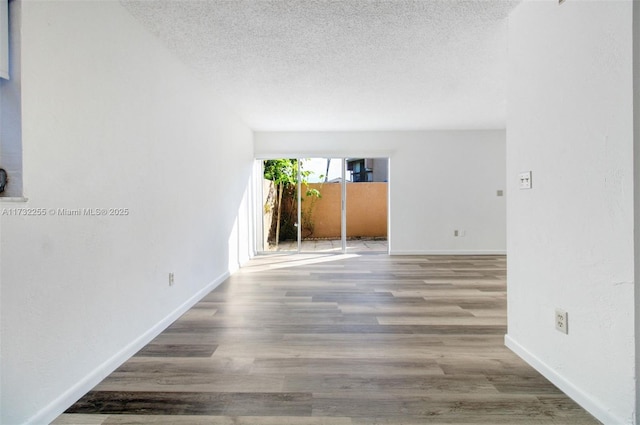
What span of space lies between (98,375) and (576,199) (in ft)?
8.92

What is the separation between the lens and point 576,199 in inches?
64.8

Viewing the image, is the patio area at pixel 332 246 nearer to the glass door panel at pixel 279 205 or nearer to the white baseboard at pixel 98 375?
the glass door panel at pixel 279 205

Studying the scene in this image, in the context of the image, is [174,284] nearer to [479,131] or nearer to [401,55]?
[401,55]

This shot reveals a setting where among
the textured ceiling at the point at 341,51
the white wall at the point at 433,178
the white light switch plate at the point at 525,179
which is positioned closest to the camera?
the white light switch plate at the point at 525,179

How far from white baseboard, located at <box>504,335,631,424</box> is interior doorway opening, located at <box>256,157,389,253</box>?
14.6 ft

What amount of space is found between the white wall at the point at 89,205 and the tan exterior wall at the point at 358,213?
17.6 ft

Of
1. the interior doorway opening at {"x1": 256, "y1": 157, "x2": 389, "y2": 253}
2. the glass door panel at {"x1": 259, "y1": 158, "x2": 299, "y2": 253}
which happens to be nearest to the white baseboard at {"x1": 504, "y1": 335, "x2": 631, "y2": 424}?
the interior doorway opening at {"x1": 256, "y1": 157, "x2": 389, "y2": 253}

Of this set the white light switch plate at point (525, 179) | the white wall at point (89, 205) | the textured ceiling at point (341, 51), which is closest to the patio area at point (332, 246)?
the textured ceiling at point (341, 51)

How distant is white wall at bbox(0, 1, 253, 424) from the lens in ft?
4.76

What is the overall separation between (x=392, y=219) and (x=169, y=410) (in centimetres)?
519

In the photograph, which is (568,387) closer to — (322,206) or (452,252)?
(452,252)

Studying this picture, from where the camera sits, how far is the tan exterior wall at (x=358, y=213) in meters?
8.30

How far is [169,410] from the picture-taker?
5.31 ft

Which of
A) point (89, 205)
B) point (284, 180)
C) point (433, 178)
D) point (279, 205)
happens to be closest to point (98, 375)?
point (89, 205)
